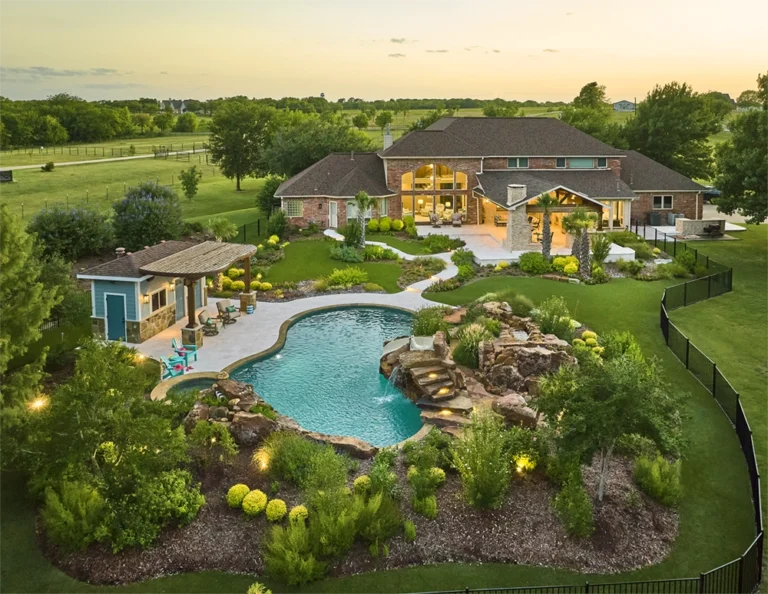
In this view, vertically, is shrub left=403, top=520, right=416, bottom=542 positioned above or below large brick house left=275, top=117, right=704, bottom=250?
below

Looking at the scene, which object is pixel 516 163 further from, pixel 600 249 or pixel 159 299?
pixel 159 299

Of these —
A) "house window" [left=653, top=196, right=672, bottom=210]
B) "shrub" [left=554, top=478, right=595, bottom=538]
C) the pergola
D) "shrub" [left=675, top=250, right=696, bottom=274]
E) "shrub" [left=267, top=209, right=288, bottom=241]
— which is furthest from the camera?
"house window" [left=653, top=196, right=672, bottom=210]

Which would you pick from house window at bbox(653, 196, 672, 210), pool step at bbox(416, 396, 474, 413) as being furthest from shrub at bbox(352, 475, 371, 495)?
house window at bbox(653, 196, 672, 210)

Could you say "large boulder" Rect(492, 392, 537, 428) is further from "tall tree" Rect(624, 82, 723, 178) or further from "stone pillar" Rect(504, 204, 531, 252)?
"tall tree" Rect(624, 82, 723, 178)

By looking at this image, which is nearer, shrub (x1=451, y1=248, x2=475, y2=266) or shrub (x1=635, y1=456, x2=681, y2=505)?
shrub (x1=635, y1=456, x2=681, y2=505)

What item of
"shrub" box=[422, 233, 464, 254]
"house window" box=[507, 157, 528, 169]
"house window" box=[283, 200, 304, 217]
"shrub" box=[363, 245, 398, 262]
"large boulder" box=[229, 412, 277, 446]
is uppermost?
"house window" box=[507, 157, 528, 169]

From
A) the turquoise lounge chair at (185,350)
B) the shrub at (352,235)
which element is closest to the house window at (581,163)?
the shrub at (352,235)

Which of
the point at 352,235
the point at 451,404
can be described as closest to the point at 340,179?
the point at 352,235

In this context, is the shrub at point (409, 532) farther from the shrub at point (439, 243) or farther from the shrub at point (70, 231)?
the shrub at point (439, 243)
